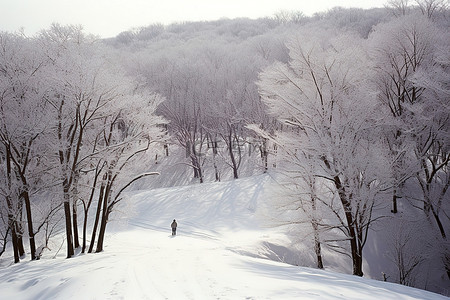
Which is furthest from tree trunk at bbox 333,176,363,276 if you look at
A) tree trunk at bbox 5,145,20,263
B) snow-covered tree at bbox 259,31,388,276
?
tree trunk at bbox 5,145,20,263

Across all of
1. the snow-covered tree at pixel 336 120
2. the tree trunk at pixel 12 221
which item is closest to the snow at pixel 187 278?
the tree trunk at pixel 12 221

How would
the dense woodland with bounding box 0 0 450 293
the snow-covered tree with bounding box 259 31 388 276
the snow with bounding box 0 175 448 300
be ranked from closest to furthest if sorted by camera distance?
the snow with bounding box 0 175 448 300
the snow-covered tree with bounding box 259 31 388 276
the dense woodland with bounding box 0 0 450 293

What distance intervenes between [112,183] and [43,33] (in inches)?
266

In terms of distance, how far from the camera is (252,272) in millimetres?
6617

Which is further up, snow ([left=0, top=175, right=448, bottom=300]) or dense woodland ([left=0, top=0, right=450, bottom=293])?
dense woodland ([left=0, top=0, right=450, bottom=293])

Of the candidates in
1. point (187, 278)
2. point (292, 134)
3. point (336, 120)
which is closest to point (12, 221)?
point (187, 278)

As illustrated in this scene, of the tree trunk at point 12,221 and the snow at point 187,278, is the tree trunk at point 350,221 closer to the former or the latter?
the snow at point 187,278

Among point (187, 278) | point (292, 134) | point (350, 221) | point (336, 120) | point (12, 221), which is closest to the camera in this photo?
point (187, 278)

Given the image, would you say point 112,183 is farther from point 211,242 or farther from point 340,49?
point 340,49

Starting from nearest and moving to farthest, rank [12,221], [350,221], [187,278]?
[187,278] < [350,221] < [12,221]

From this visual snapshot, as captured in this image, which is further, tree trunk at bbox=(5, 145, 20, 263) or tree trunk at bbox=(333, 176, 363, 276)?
tree trunk at bbox=(5, 145, 20, 263)

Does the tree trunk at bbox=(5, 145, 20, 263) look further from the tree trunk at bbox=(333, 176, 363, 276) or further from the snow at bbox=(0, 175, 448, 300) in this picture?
the tree trunk at bbox=(333, 176, 363, 276)

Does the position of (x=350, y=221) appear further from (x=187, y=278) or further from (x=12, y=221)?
(x=12, y=221)

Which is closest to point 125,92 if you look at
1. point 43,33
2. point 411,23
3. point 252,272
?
point 43,33
